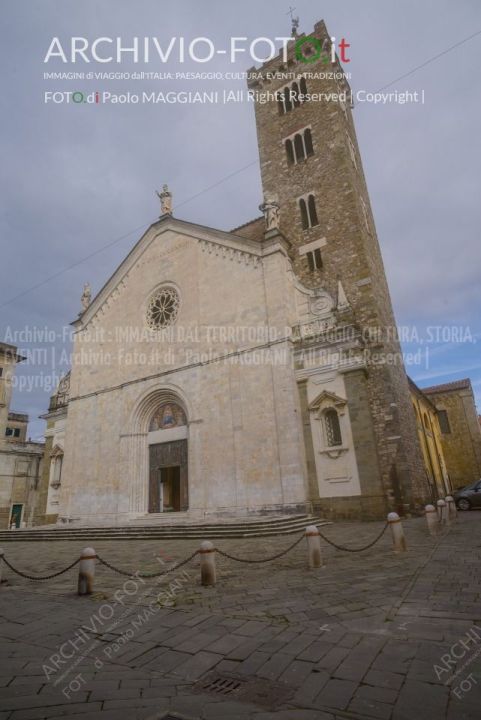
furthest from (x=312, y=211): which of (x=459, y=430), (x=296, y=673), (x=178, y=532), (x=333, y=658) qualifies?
(x=459, y=430)

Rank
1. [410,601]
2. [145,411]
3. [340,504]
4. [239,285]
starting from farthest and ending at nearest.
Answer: [145,411], [239,285], [340,504], [410,601]

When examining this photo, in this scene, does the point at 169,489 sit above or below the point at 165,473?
below

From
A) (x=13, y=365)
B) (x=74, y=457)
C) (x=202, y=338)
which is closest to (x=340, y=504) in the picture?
(x=202, y=338)

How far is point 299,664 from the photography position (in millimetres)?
3529

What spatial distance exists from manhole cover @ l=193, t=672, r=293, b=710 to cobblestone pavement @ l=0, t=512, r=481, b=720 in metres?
0.01

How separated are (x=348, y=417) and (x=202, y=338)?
7939 mm

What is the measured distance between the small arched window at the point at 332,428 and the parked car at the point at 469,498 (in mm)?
8095

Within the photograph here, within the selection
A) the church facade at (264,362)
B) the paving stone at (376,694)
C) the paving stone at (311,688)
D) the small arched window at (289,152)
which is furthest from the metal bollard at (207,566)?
the small arched window at (289,152)

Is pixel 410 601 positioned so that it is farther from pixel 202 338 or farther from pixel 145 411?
pixel 145 411

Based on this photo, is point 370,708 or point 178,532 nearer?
point 370,708

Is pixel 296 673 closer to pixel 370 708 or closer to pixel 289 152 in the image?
pixel 370 708

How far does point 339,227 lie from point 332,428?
10.1 m

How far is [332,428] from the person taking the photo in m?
16.5

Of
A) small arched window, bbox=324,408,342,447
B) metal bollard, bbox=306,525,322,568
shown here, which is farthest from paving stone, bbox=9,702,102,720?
small arched window, bbox=324,408,342,447
